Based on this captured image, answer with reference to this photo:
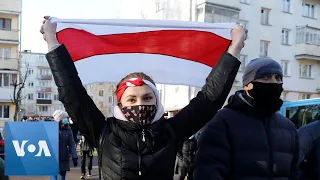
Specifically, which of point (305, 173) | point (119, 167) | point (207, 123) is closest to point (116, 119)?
point (119, 167)

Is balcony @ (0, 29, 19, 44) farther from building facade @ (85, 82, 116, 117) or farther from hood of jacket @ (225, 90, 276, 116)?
hood of jacket @ (225, 90, 276, 116)

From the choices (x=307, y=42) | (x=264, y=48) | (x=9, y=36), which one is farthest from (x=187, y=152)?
(x=9, y=36)

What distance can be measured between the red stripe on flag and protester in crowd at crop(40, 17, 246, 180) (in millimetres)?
1241

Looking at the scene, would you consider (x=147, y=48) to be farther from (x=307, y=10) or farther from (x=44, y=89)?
(x=44, y=89)

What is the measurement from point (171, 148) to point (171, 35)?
6.24 feet

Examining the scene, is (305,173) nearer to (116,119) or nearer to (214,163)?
(214,163)

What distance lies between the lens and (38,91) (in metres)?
89.6

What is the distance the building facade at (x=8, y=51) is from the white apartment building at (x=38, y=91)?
48533mm

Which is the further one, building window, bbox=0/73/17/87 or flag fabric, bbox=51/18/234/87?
building window, bbox=0/73/17/87

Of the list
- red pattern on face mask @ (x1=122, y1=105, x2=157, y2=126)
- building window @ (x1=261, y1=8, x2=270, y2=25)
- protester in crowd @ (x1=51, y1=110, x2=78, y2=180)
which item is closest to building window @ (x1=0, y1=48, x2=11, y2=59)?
building window @ (x1=261, y1=8, x2=270, y2=25)

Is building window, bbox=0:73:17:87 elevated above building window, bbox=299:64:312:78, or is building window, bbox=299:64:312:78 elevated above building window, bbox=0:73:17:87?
building window, bbox=299:64:312:78

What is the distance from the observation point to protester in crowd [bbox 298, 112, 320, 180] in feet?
10.1

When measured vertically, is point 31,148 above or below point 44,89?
above

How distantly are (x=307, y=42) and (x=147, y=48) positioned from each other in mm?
29196
